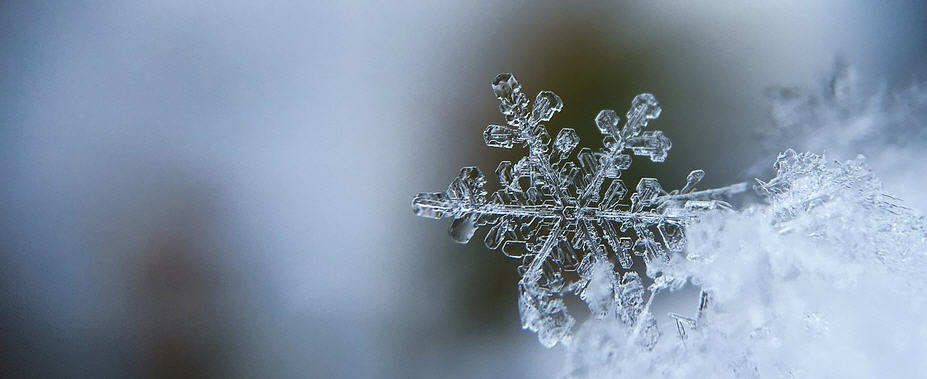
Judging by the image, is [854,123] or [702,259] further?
[854,123]

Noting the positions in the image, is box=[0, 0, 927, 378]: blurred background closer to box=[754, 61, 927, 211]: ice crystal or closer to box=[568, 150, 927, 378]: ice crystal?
box=[754, 61, 927, 211]: ice crystal

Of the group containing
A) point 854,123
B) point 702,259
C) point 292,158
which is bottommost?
point 292,158

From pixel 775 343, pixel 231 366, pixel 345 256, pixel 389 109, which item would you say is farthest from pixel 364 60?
pixel 775 343

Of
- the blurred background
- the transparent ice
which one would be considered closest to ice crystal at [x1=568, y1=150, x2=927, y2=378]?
the transparent ice

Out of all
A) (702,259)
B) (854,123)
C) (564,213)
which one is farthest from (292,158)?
(854,123)

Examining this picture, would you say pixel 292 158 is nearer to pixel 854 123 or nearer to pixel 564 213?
pixel 564 213

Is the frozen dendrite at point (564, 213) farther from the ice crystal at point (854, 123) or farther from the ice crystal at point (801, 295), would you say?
the ice crystal at point (854, 123)
